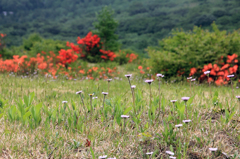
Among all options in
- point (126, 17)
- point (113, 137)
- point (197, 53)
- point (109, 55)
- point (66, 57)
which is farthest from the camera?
point (126, 17)

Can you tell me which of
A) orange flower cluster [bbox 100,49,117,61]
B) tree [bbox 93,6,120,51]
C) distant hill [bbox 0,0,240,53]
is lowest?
orange flower cluster [bbox 100,49,117,61]

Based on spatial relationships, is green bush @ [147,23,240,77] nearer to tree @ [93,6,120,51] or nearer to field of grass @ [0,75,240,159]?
field of grass @ [0,75,240,159]

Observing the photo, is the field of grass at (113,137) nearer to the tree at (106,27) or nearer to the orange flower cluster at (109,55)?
the orange flower cluster at (109,55)

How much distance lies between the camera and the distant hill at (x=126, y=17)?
3222 cm

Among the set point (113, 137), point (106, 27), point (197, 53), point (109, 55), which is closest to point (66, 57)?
point (109, 55)

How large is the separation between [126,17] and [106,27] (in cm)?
3141

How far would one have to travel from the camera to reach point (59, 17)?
50969mm

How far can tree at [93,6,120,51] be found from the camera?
14000 mm

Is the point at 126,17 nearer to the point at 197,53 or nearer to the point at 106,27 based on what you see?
the point at 106,27

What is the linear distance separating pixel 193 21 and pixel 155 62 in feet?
95.3

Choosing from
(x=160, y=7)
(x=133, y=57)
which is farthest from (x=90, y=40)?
(x=160, y=7)

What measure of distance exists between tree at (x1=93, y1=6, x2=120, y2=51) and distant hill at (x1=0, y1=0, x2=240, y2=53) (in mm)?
12666

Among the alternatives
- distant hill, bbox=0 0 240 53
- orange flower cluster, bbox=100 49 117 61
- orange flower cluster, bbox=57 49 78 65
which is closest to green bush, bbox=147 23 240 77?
orange flower cluster, bbox=57 49 78 65

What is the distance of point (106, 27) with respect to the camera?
45.5 feet
